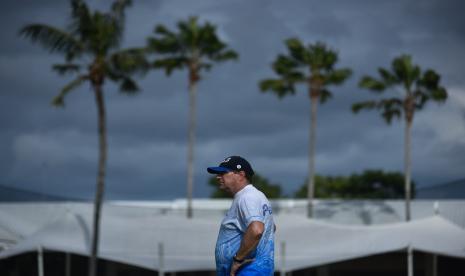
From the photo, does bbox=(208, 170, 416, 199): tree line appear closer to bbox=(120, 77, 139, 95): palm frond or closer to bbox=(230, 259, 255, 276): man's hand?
bbox=(120, 77, 139, 95): palm frond

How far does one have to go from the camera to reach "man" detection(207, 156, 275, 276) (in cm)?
662

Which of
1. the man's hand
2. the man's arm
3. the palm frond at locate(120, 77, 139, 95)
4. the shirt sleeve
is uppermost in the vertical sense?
the palm frond at locate(120, 77, 139, 95)

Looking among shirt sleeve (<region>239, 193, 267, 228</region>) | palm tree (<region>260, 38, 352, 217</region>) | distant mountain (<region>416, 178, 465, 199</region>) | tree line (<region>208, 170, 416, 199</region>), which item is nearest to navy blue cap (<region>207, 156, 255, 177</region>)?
shirt sleeve (<region>239, 193, 267, 228</region>)

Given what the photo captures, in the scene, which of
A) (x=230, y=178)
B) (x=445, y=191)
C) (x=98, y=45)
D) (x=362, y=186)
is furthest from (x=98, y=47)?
(x=362, y=186)

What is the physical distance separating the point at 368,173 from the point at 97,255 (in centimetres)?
7521

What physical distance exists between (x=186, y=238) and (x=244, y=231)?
21449 mm

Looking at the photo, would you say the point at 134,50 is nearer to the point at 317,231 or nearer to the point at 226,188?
the point at 317,231

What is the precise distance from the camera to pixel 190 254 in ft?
85.9

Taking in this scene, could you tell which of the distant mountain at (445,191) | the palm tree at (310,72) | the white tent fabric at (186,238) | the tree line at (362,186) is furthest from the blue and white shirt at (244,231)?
the tree line at (362,186)

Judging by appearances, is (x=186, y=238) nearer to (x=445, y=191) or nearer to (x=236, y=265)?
(x=445, y=191)

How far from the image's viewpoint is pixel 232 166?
6.82 m

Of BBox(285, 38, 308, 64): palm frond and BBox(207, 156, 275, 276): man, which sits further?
BBox(285, 38, 308, 64): palm frond

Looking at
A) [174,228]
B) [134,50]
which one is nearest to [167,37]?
[134,50]

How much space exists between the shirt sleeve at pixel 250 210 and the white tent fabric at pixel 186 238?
18246 millimetres
